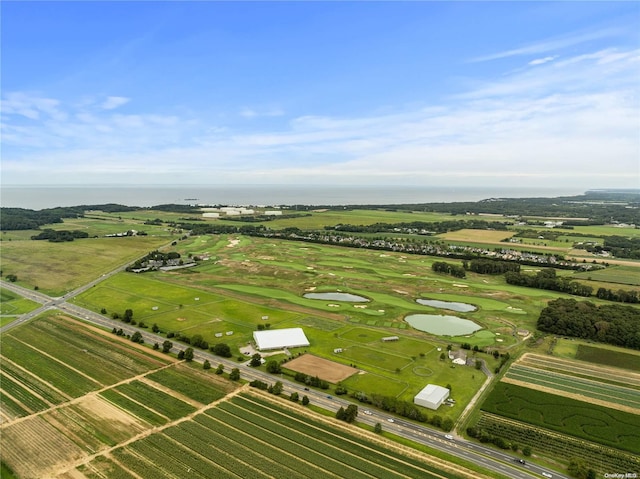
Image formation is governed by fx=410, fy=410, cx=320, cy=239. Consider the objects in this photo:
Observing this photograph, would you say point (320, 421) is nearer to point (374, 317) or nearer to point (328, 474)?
point (328, 474)

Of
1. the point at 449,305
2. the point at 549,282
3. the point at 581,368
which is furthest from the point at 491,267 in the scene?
the point at 581,368

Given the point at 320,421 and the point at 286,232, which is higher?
the point at 286,232

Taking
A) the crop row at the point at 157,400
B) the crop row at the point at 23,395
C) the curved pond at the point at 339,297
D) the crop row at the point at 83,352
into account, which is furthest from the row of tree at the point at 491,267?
the crop row at the point at 23,395

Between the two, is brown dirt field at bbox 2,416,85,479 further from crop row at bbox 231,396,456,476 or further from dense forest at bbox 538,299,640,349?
dense forest at bbox 538,299,640,349

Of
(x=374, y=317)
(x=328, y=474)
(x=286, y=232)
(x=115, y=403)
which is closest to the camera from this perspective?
(x=328, y=474)

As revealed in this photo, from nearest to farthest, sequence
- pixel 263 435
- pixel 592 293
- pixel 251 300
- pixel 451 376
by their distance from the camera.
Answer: pixel 263 435 < pixel 451 376 < pixel 251 300 < pixel 592 293

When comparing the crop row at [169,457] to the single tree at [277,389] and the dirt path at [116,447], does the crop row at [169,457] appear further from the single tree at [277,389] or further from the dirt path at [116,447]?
the single tree at [277,389]

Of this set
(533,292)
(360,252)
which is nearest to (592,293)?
(533,292)

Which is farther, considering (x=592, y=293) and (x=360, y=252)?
(x=360, y=252)
